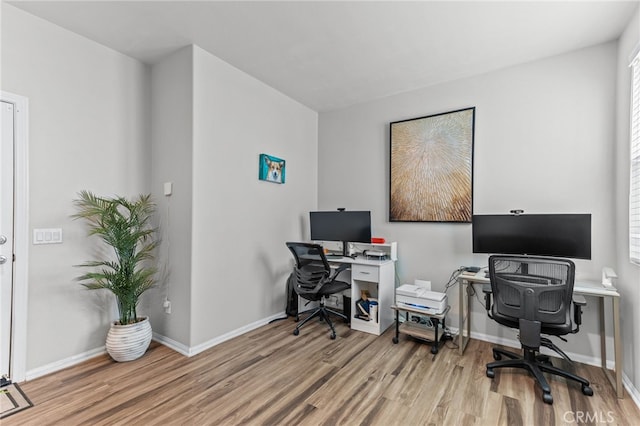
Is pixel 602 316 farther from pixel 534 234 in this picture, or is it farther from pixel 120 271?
pixel 120 271

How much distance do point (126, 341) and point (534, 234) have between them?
140 inches

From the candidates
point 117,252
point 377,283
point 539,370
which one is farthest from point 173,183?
point 539,370

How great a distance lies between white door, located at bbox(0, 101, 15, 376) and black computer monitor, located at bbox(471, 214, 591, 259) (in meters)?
3.81

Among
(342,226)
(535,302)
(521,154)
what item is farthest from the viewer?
(342,226)

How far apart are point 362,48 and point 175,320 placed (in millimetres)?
3036

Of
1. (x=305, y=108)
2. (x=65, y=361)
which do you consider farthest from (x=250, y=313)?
(x=305, y=108)

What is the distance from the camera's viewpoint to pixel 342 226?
3652mm

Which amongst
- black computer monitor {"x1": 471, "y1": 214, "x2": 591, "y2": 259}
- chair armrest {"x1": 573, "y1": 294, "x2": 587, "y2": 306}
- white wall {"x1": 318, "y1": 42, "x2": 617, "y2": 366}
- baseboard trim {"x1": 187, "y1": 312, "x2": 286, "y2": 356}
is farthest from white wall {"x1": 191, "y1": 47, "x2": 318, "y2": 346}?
chair armrest {"x1": 573, "y1": 294, "x2": 587, "y2": 306}

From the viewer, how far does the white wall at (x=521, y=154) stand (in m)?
2.55

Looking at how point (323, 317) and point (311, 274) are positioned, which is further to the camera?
point (323, 317)

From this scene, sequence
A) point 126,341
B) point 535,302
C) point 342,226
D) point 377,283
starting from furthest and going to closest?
point 342,226
point 377,283
point 126,341
point 535,302

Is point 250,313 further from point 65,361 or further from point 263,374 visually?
point 65,361

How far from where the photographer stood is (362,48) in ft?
8.82

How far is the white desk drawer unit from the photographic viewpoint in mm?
3209
